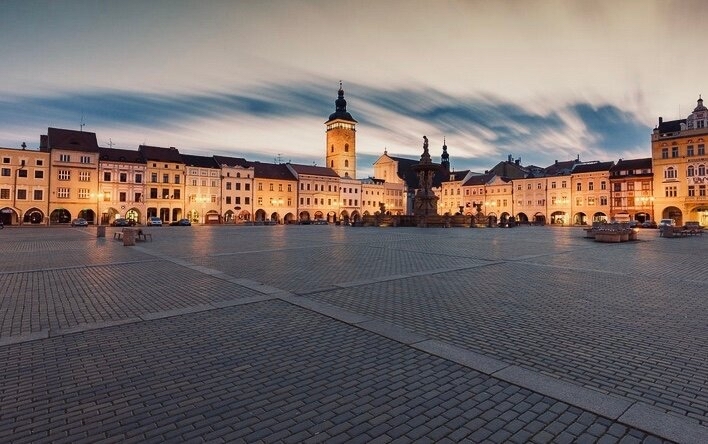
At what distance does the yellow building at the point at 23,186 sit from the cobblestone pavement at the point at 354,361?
64567 millimetres

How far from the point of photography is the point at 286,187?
87.3 meters

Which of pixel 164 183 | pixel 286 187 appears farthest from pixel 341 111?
pixel 164 183

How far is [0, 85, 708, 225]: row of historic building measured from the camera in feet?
202

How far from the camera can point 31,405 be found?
158 inches

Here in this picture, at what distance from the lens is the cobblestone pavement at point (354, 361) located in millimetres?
3650

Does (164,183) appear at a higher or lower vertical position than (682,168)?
lower

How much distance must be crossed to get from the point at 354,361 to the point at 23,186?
7426cm

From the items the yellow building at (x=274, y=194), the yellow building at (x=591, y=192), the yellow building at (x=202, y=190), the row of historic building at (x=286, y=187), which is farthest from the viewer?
the yellow building at (x=274, y=194)

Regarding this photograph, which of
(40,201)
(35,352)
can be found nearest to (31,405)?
(35,352)

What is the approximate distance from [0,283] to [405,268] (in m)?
11.3

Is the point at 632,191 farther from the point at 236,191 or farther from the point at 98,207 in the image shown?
the point at 98,207

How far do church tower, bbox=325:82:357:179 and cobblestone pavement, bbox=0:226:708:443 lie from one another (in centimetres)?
9948

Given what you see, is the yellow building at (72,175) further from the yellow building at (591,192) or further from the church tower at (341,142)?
the yellow building at (591,192)

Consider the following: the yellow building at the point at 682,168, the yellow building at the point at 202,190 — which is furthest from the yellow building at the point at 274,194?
the yellow building at the point at 682,168
